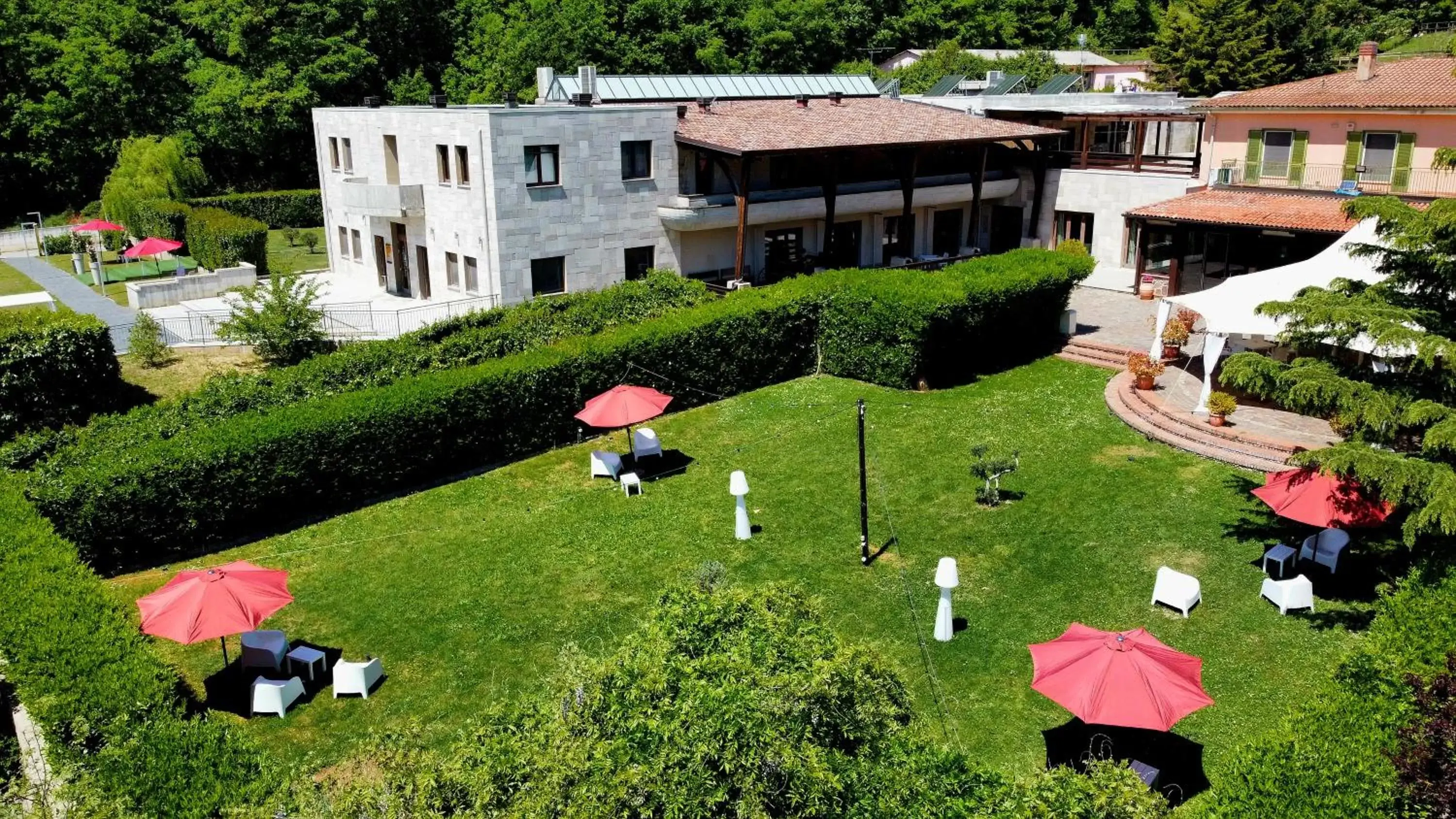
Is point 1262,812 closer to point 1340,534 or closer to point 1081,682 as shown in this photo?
point 1081,682

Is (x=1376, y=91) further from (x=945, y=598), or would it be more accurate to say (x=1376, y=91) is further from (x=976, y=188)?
(x=945, y=598)

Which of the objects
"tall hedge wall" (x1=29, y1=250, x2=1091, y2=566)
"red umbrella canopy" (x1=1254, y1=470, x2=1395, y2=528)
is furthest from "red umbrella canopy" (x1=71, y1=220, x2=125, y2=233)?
"red umbrella canopy" (x1=1254, y1=470, x2=1395, y2=528)

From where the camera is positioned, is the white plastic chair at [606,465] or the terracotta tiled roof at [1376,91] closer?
the white plastic chair at [606,465]

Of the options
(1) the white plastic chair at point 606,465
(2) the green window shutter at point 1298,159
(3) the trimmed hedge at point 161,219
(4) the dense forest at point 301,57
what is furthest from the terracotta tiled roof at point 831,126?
(4) the dense forest at point 301,57

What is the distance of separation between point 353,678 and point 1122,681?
31.1 feet

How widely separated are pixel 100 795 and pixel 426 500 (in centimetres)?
1162

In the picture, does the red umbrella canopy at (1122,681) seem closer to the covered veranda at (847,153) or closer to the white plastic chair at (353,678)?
the white plastic chair at (353,678)

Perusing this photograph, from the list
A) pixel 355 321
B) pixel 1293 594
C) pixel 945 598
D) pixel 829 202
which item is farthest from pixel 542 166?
pixel 1293 594

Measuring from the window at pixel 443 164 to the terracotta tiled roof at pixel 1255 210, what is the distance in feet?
69.6

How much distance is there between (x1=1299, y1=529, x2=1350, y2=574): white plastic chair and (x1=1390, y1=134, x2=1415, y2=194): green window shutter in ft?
58.1

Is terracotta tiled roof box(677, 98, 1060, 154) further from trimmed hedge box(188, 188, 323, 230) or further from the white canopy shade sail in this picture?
trimmed hedge box(188, 188, 323, 230)

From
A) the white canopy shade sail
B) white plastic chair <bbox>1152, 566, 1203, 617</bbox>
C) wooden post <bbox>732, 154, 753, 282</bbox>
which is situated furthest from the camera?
wooden post <bbox>732, 154, 753, 282</bbox>

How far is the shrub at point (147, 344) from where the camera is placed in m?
27.3

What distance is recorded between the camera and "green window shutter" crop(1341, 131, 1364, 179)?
2955 centimetres
